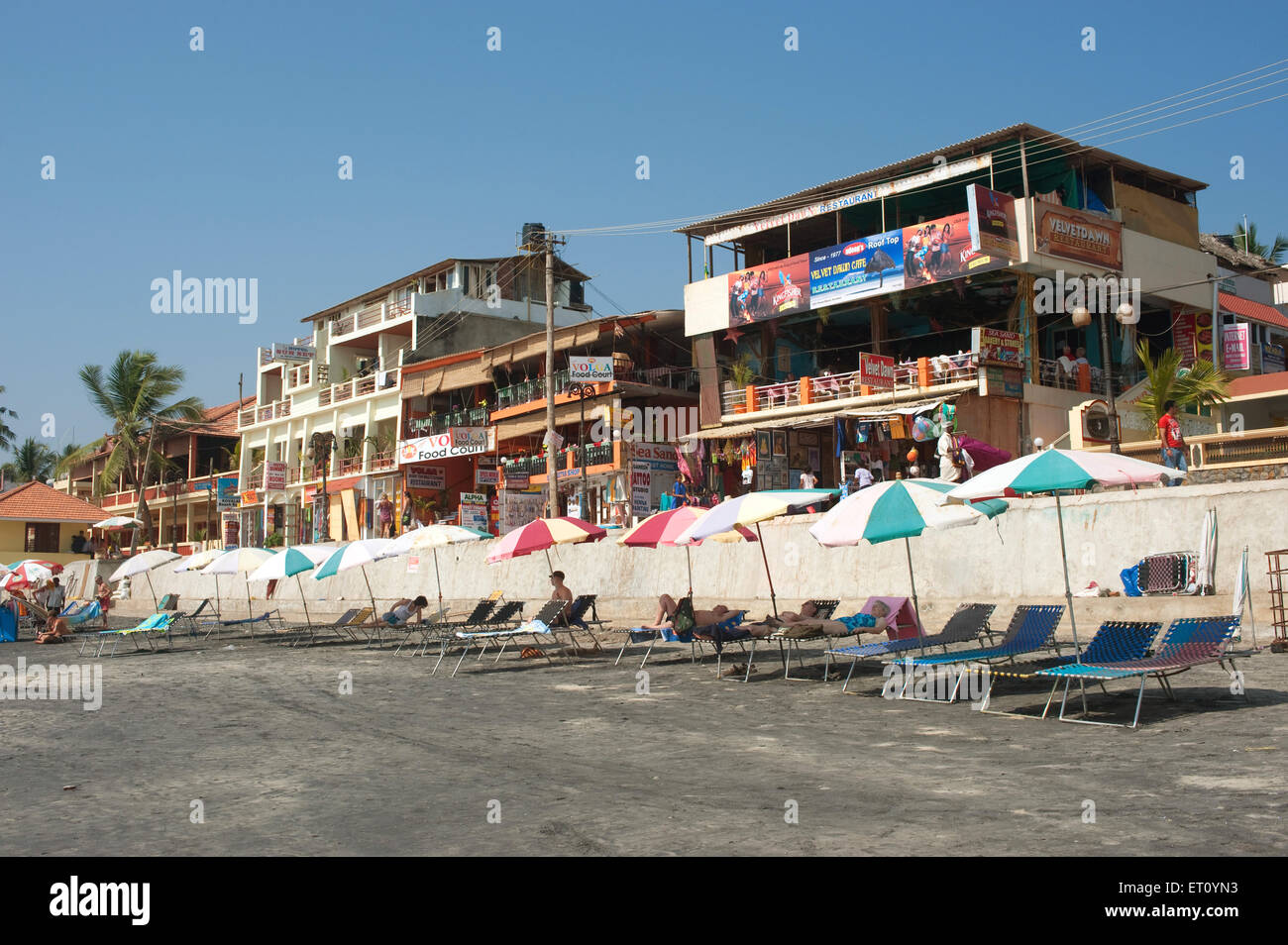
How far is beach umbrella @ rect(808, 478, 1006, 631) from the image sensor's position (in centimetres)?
1149

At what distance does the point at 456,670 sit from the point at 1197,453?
13.4m

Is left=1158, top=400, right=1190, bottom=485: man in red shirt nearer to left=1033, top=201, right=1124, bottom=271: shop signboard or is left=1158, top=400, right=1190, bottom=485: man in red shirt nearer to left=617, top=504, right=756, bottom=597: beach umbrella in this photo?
left=617, top=504, right=756, bottom=597: beach umbrella

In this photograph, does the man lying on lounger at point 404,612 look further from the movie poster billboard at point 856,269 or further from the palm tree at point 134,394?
the palm tree at point 134,394

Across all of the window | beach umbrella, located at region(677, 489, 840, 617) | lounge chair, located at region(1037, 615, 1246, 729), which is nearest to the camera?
lounge chair, located at region(1037, 615, 1246, 729)

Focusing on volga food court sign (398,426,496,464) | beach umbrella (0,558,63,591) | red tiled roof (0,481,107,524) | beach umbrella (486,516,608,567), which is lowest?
beach umbrella (0,558,63,591)

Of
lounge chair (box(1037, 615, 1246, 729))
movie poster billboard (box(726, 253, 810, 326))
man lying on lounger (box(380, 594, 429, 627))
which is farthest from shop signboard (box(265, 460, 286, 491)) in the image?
lounge chair (box(1037, 615, 1246, 729))

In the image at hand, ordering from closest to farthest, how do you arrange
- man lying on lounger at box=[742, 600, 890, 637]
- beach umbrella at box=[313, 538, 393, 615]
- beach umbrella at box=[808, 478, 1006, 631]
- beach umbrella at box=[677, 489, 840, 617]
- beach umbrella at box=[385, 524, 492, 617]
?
beach umbrella at box=[808, 478, 1006, 631], man lying on lounger at box=[742, 600, 890, 637], beach umbrella at box=[677, 489, 840, 617], beach umbrella at box=[385, 524, 492, 617], beach umbrella at box=[313, 538, 393, 615]

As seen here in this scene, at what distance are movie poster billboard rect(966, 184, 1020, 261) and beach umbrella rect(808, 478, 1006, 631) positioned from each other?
614 inches

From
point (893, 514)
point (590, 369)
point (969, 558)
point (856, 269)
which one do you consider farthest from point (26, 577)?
point (893, 514)

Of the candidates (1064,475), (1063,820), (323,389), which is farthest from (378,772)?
(323,389)

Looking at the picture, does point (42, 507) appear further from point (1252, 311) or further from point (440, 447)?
point (1252, 311)

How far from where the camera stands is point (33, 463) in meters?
91.1

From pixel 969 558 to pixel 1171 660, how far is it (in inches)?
327
